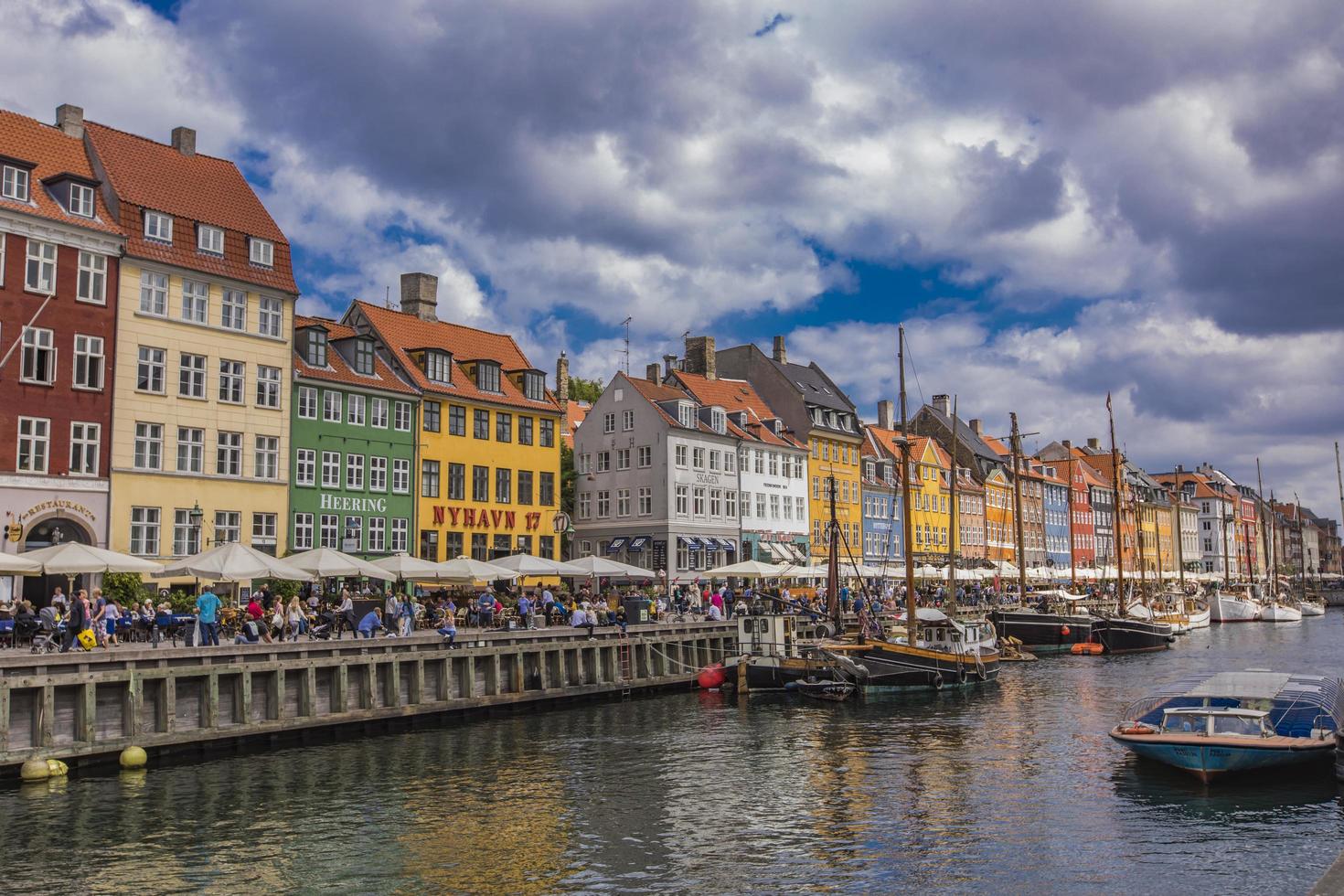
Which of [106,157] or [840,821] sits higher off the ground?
[106,157]

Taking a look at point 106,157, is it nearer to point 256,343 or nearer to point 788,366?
point 256,343

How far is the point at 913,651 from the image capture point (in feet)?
145

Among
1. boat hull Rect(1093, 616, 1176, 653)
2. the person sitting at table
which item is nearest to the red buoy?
the person sitting at table

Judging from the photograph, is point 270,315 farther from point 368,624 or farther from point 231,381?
point 368,624

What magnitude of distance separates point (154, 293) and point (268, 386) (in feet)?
19.7

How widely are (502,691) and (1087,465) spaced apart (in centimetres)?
12251

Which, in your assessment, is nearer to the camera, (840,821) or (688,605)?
(840,821)

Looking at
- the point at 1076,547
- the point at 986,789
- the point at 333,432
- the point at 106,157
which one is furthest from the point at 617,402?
the point at 1076,547

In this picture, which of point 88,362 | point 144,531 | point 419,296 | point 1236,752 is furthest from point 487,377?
point 1236,752

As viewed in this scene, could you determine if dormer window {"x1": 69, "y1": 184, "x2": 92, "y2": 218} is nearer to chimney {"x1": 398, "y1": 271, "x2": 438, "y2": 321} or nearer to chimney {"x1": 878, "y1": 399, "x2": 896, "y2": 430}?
chimney {"x1": 398, "y1": 271, "x2": 438, "y2": 321}

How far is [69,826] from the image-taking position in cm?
2134

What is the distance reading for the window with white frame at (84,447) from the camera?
43281 mm

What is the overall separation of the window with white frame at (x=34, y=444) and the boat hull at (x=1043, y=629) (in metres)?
47.1

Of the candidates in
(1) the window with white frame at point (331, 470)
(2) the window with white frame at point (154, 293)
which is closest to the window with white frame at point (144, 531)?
(2) the window with white frame at point (154, 293)
